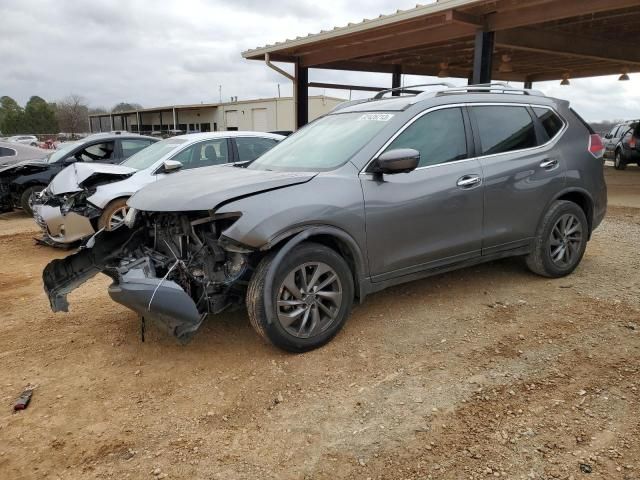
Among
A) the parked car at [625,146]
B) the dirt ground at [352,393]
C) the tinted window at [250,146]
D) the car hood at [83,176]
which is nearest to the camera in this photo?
the dirt ground at [352,393]

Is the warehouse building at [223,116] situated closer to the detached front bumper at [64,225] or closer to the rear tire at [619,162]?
the rear tire at [619,162]

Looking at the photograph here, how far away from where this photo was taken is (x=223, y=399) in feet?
10.1

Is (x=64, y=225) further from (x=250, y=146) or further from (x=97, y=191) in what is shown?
(x=250, y=146)

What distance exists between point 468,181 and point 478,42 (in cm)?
686

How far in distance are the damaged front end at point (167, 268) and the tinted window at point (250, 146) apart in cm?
384

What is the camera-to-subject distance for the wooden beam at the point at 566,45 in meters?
10.7

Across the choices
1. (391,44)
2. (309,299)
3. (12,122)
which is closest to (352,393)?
(309,299)

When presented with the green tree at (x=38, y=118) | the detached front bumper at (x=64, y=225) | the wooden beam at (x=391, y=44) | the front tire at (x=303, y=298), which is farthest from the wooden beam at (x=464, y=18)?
the green tree at (x=38, y=118)

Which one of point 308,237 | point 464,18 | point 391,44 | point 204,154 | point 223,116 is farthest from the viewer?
point 223,116

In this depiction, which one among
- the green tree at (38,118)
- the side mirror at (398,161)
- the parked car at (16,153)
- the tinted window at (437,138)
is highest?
the green tree at (38,118)

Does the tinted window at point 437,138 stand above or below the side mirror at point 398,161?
above

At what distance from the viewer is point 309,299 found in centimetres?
349

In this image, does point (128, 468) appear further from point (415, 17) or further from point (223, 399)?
point (415, 17)

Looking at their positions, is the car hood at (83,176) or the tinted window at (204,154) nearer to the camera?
the car hood at (83,176)
